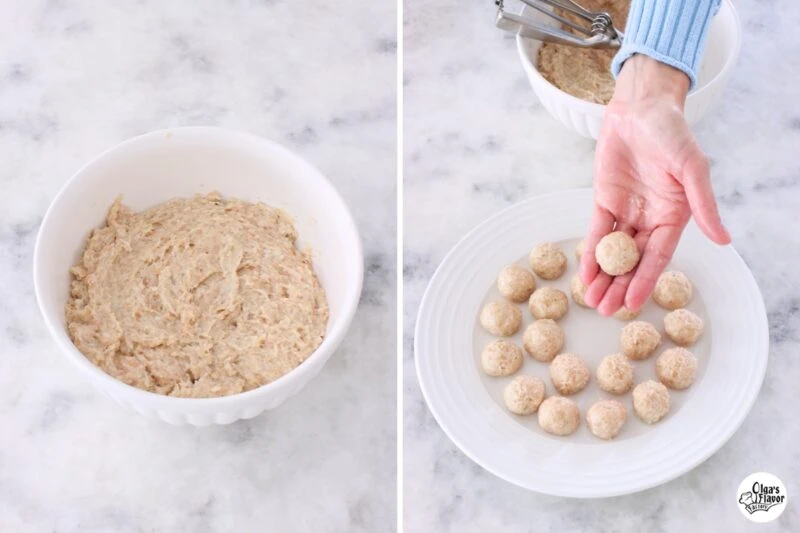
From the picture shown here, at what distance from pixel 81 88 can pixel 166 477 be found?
2.95ft

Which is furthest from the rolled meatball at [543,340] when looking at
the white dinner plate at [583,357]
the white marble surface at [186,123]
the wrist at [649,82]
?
the wrist at [649,82]

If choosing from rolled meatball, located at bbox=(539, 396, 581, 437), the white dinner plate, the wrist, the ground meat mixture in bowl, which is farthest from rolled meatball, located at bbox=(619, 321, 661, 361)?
the ground meat mixture in bowl

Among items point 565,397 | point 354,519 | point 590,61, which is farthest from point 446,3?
point 354,519

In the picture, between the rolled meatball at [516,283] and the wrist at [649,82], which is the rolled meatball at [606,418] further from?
the wrist at [649,82]

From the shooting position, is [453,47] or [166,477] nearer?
[166,477]

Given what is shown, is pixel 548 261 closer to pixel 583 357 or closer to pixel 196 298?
pixel 583 357

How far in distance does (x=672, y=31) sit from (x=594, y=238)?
1.17 ft

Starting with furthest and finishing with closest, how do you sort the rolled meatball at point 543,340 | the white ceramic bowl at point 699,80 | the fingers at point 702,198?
the white ceramic bowl at point 699,80, the rolled meatball at point 543,340, the fingers at point 702,198

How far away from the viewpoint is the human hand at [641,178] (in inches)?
57.4

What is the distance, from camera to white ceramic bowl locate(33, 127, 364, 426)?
1.39 meters

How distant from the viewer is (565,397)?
1.47 m

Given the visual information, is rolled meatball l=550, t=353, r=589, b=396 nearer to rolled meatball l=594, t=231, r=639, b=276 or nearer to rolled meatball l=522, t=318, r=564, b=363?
rolled meatball l=522, t=318, r=564, b=363

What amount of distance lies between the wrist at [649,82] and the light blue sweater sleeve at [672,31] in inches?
0.5

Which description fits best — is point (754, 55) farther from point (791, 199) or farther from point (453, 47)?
point (453, 47)
